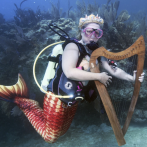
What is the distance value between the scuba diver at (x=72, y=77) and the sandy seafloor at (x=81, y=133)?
5.32ft

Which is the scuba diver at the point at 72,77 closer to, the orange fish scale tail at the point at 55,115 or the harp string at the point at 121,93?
the orange fish scale tail at the point at 55,115

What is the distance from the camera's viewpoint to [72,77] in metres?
1.27

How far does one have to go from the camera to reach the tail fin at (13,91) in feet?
8.08

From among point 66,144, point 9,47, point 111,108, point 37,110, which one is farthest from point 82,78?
Answer: point 9,47

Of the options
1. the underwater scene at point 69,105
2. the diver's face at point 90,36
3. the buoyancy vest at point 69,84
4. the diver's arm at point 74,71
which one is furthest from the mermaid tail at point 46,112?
the diver's face at point 90,36

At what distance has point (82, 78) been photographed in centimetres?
126

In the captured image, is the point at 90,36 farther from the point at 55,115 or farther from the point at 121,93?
the point at 121,93

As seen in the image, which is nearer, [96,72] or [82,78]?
[82,78]

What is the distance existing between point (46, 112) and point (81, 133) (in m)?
2.29

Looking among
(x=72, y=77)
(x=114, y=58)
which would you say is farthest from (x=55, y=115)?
(x=114, y=58)

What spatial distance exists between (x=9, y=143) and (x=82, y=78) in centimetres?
431

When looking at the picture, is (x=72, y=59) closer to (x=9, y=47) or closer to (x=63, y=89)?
(x=63, y=89)

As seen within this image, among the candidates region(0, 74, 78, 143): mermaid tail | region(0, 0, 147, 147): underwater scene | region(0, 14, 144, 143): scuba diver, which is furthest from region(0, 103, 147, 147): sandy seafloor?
region(0, 14, 144, 143): scuba diver

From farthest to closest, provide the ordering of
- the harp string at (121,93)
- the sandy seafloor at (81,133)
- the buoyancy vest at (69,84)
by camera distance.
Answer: the harp string at (121,93), the sandy seafloor at (81,133), the buoyancy vest at (69,84)
